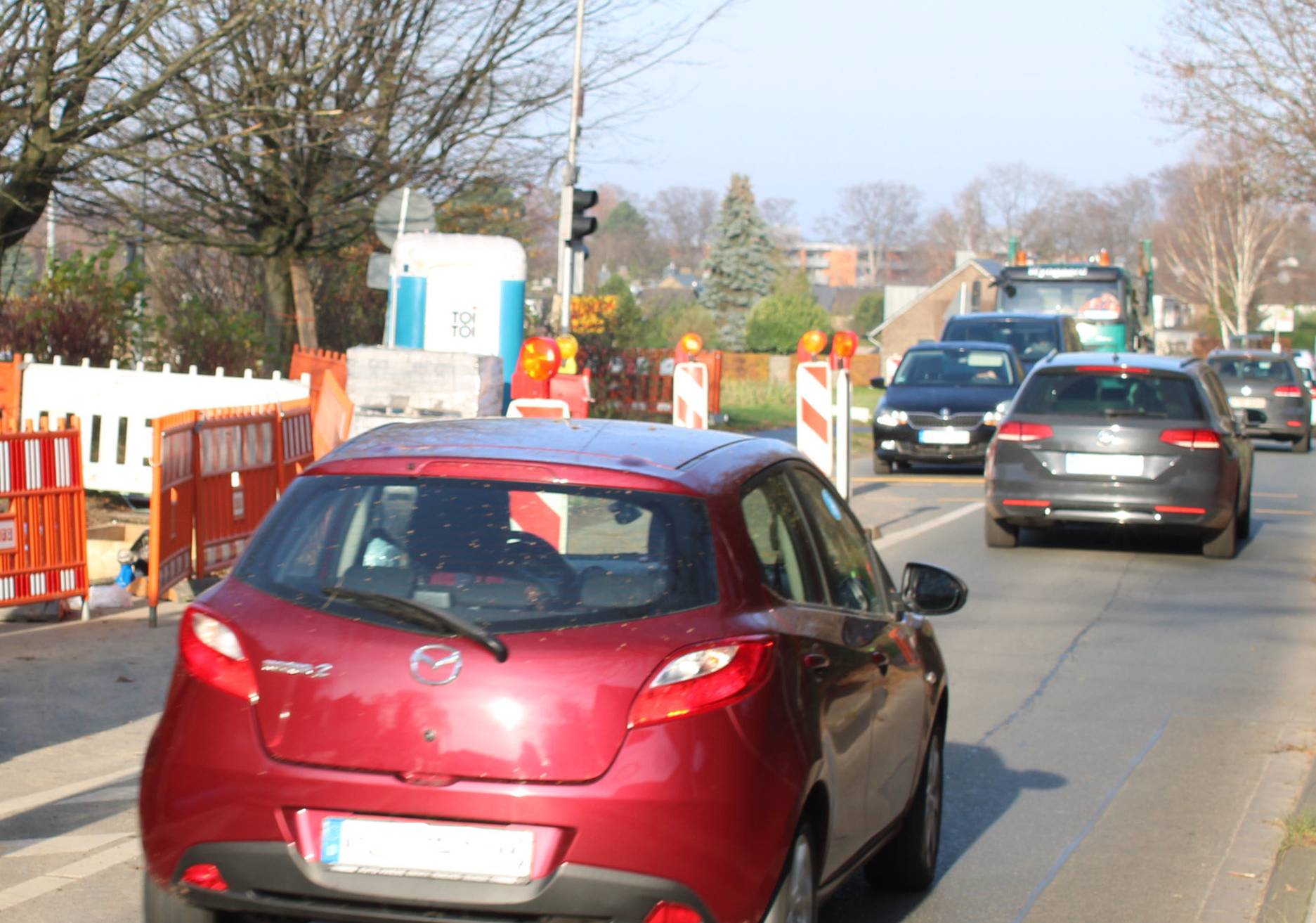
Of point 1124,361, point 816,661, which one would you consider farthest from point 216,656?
point 1124,361

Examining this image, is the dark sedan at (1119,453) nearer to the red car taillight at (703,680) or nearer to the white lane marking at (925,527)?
the white lane marking at (925,527)

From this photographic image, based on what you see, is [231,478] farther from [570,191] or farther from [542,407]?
[570,191]

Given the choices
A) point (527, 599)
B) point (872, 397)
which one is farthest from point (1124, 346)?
point (527, 599)

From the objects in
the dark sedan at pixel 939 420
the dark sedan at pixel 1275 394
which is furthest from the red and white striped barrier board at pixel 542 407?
the dark sedan at pixel 1275 394

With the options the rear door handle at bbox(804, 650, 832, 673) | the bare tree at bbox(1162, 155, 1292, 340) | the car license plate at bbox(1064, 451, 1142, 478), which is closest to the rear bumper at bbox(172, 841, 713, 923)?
the rear door handle at bbox(804, 650, 832, 673)

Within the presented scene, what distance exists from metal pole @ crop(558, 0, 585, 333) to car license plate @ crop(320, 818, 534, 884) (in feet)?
51.7

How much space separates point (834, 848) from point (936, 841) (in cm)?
143

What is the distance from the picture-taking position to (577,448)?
13.9ft

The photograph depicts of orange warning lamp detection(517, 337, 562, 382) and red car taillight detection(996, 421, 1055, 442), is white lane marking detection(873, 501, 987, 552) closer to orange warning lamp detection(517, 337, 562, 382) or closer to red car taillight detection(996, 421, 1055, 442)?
red car taillight detection(996, 421, 1055, 442)

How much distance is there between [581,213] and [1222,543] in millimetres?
8179

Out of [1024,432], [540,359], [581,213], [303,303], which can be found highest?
[581,213]

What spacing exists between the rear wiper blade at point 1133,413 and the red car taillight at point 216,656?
11.0 m

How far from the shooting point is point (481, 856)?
3.64 metres

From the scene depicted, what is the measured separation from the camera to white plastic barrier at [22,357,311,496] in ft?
47.3
